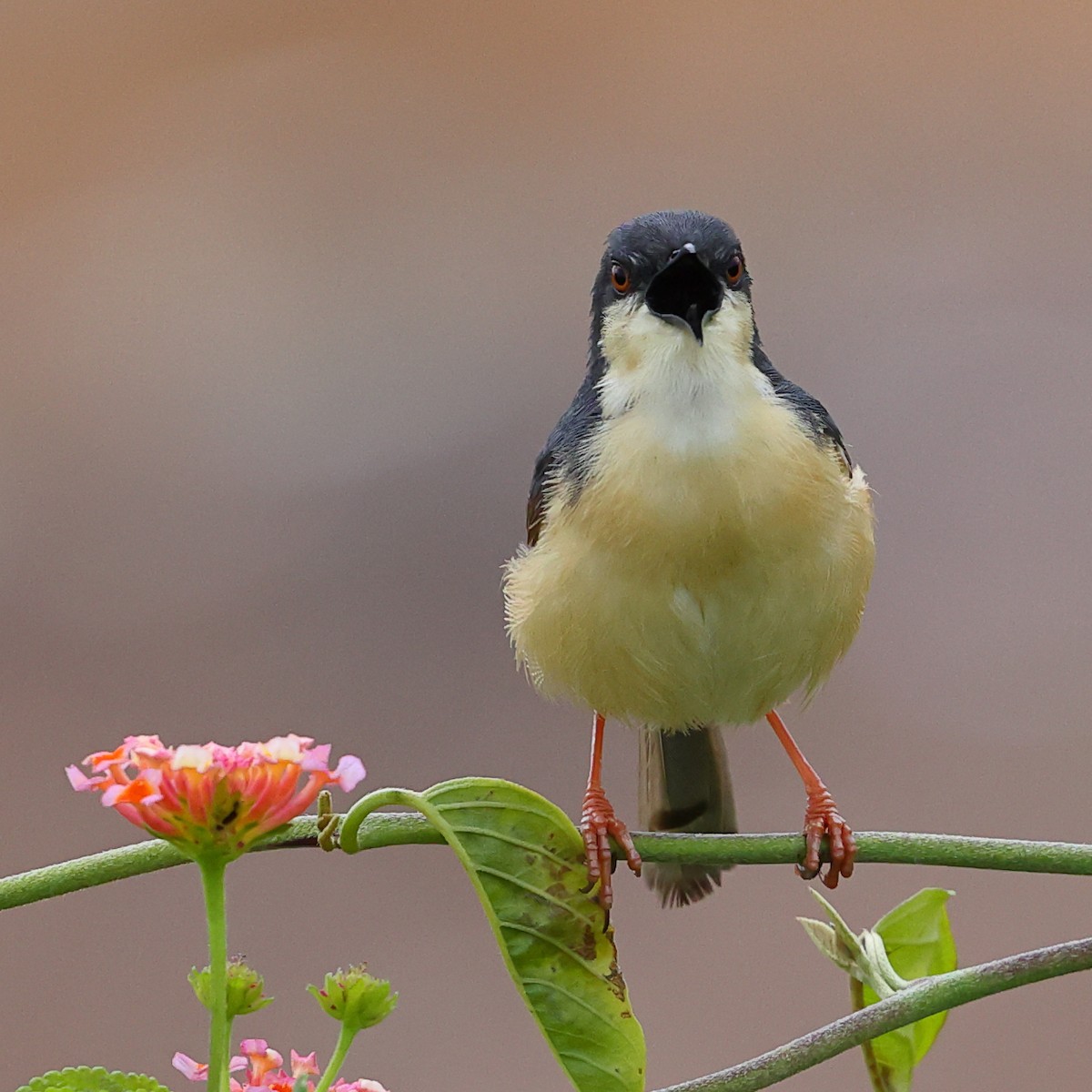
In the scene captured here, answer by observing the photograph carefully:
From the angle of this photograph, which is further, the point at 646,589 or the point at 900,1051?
the point at 646,589

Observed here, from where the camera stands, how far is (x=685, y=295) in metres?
1.76

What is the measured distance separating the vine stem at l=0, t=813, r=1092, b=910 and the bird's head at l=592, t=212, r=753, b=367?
71cm

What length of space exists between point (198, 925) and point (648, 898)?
107 centimetres

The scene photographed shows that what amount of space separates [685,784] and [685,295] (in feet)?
2.87

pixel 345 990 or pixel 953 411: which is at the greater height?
pixel 953 411

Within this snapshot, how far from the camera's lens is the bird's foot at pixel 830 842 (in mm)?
1704

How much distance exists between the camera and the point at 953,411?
168 inches

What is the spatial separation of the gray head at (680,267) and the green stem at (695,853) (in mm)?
710

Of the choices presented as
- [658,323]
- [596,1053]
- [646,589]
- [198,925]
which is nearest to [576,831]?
[596,1053]

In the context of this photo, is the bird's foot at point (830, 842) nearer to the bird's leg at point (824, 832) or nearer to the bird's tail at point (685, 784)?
the bird's leg at point (824, 832)

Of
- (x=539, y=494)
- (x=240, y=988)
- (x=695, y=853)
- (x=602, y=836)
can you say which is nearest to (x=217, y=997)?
(x=240, y=988)

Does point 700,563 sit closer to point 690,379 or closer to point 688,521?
point 688,521

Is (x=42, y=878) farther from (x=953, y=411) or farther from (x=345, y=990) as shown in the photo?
(x=953, y=411)

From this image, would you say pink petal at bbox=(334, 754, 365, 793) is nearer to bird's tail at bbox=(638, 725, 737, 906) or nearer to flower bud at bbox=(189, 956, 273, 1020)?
flower bud at bbox=(189, 956, 273, 1020)
